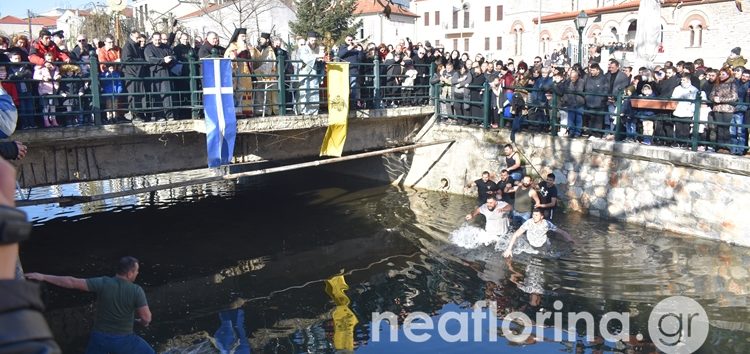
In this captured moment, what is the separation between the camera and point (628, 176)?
14.2 metres

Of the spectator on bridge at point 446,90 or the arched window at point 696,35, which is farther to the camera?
the arched window at point 696,35

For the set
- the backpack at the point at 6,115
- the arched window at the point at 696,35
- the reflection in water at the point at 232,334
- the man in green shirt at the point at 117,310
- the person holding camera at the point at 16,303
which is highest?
the arched window at the point at 696,35

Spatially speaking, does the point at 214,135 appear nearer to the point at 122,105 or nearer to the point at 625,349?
the point at 122,105

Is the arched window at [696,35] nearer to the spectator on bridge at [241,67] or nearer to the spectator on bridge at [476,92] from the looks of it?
the spectator on bridge at [476,92]

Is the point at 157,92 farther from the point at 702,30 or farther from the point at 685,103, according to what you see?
the point at 702,30

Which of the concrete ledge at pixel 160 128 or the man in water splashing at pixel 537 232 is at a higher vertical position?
the concrete ledge at pixel 160 128

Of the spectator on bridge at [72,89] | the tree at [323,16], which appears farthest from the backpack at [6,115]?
the tree at [323,16]

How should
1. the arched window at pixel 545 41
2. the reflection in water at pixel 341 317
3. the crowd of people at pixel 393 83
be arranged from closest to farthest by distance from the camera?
the reflection in water at pixel 341 317 < the crowd of people at pixel 393 83 < the arched window at pixel 545 41

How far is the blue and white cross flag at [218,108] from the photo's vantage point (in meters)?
12.0

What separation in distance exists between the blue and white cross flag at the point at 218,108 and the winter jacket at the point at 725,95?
8.93 m

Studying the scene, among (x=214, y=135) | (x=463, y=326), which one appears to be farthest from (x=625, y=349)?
(x=214, y=135)

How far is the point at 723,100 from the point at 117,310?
446 inches

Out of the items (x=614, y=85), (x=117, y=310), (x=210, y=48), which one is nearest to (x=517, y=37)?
(x=614, y=85)

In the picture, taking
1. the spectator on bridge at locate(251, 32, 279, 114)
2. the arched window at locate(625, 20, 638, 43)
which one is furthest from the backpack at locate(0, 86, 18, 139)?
the arched window at locate(625, 20, 638, 43)
